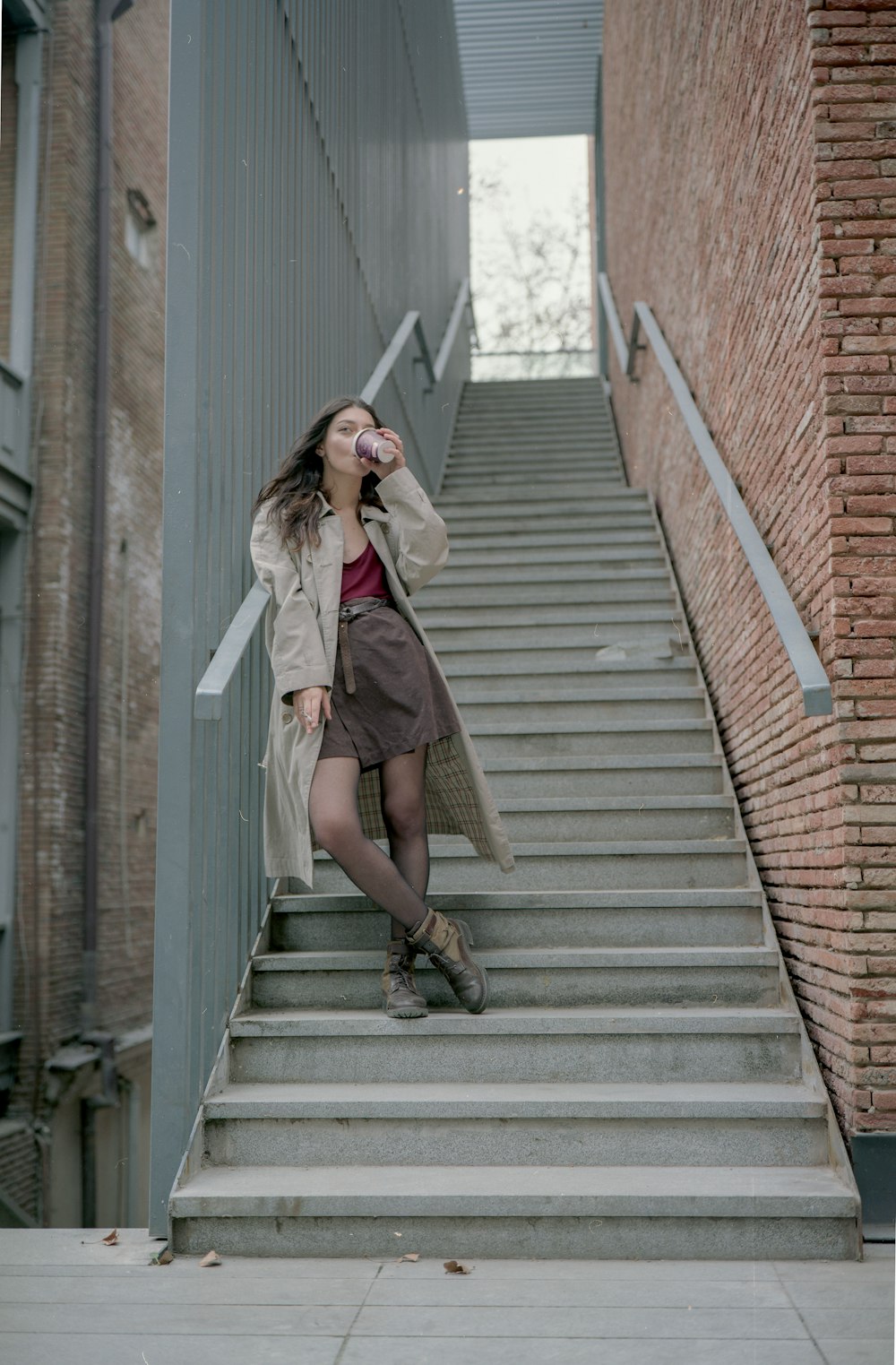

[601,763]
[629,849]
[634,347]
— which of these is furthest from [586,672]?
[634,347]

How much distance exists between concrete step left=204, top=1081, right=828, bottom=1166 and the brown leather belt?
43.1 inches

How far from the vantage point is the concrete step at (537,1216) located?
2826 mm

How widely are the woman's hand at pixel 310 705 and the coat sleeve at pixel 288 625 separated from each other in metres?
0.02

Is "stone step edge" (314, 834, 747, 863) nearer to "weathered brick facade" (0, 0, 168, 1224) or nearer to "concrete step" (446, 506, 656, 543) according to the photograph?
"concrete step" (446, 506, 656, 543)

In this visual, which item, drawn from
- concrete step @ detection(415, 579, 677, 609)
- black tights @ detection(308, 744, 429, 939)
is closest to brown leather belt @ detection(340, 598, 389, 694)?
black tights @ detection(308, 744, 429, 939)

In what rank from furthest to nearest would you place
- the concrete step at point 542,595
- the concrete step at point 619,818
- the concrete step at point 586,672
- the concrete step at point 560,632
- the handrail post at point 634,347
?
the handrail post at point 634,347
the concrete step at point 542,595
the concrete step at point 560,632
the concrete step at point 586,672
the concrete step at point 619,818

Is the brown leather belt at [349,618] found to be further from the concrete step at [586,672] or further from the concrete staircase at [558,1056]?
the concrete step at [586,672]

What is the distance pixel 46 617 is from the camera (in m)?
9.27

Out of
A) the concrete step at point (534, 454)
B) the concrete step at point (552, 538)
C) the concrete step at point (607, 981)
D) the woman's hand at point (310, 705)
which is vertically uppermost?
the concrete step at point (534, 454)

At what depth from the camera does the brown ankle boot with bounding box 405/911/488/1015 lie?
3.37 m

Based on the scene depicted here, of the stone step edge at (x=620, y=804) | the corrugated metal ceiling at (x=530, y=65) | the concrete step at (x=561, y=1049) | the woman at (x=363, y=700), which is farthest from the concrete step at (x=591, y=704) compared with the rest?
the corrugated metal ceiling at (x=530, y=65)

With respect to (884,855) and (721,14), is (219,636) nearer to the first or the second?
(884,855)

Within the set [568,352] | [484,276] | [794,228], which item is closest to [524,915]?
[794,228]

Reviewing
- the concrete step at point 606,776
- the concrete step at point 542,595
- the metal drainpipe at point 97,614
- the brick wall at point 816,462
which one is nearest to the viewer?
the brick wall at point 816,462
